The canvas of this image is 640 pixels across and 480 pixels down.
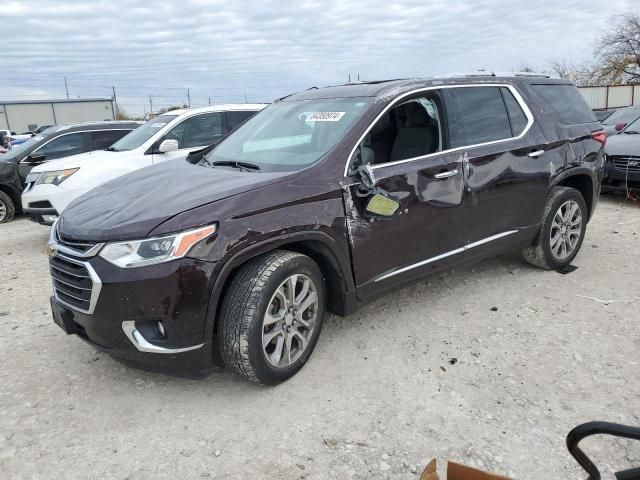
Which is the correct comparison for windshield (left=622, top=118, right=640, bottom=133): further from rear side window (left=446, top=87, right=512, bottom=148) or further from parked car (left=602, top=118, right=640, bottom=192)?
rear side window (left=446, top=87, right=512, bottom=148)

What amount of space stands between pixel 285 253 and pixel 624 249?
4451mm

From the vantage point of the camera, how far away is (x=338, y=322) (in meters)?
4.07

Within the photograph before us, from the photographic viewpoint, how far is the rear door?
4086mm

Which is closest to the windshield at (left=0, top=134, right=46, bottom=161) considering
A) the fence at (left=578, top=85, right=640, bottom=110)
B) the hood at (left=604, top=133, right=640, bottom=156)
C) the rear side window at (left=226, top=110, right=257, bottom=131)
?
the rear side window at (left=226, top=110, right=257, bottom=131)

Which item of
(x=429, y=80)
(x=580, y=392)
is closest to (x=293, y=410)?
(x=580, y=392)

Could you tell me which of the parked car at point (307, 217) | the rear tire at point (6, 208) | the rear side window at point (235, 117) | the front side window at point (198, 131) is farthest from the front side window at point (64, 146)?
the parked car at point (307, 217)

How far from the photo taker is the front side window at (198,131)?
7445 mm

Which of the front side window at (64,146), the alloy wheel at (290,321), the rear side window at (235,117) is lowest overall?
the alloy wheel at (290,321)

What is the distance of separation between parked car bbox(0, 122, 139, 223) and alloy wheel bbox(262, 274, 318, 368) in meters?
7.38

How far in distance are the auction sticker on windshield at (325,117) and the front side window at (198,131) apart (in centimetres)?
399

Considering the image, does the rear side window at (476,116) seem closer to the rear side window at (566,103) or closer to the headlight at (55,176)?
the rear side window at (566,103)

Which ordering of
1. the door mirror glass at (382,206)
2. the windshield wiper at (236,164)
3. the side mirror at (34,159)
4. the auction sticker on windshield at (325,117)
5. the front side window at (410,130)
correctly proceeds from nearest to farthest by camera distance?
1. the door mirror glass at (382,206)
2. the windshield wiper at (236,164)
3. the auction sticker on windshield at (325,117)
4. the front side window at (410,130)
5. the side mirror at (34,159)

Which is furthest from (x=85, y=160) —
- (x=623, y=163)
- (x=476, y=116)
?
(x=623, y=163)

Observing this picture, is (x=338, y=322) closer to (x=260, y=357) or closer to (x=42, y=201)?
(x=260, y=357)
